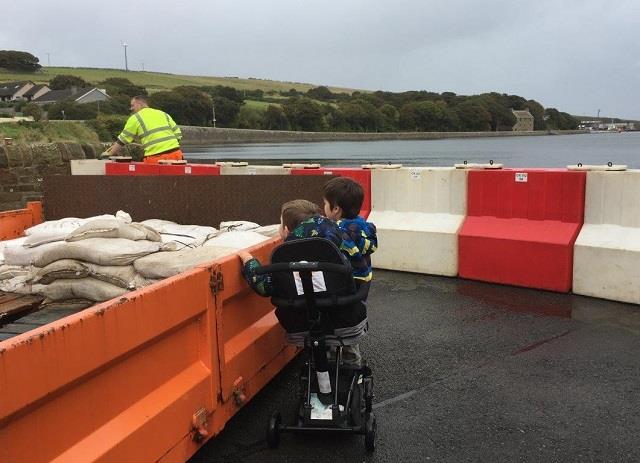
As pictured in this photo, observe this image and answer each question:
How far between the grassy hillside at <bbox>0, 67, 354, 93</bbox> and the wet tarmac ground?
436 ft

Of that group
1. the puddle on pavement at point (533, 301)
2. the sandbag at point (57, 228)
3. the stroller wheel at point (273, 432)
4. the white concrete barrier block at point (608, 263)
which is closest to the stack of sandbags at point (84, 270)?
the sandbag at point (57, 228)

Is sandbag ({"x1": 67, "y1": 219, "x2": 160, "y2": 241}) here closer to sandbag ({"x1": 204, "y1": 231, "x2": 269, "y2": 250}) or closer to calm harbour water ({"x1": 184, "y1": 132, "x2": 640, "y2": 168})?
sandbag ({"x1": 204, "y1": 231, "x2": 269, "y2": 250})

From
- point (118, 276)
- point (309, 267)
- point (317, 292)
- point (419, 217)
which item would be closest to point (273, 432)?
point (317, 292)

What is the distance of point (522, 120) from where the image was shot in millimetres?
105000

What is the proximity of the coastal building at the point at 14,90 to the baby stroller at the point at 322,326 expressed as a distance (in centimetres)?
13404

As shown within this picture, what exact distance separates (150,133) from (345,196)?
22.4 feet

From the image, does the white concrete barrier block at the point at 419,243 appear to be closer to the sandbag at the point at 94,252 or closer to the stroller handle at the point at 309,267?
the sandbag at the point at 94,252

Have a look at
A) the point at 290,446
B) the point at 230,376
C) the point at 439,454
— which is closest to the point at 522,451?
the point at 439,454

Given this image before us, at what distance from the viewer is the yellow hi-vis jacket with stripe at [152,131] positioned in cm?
927

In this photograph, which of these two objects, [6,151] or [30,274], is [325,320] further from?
[6,151]

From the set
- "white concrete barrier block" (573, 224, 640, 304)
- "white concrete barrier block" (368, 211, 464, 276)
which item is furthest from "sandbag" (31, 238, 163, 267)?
"white concrete barrier block" (573, 224, 640, 304)

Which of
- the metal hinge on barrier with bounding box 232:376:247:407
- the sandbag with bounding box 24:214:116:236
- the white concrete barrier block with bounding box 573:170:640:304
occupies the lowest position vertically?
the metal hinge on barrier with bounding box 232:376:247:407

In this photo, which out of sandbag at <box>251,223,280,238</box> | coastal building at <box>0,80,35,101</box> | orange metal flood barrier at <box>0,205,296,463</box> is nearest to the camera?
orange metal flood barrier at <box>0,205,296,463</box>

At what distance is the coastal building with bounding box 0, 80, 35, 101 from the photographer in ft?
402
